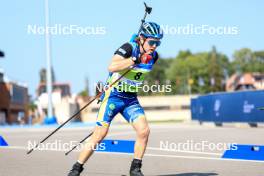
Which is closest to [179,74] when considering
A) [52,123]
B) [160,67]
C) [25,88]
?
[160,67]

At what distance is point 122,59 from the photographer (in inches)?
305

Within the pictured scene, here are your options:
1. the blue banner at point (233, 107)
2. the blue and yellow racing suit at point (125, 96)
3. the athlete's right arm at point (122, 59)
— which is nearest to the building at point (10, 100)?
the blue banner at point (233, 107)

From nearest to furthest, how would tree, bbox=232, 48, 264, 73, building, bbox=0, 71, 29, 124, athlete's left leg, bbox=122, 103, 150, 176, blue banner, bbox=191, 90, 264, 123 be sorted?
athlete's left leg, bbox=122, 103, 150, 176 → blue banner, bbox=191, 90, 264, 123 → building, bbox=0, 71, 29, 124 → tree, bbox=232, 48, 264, 73

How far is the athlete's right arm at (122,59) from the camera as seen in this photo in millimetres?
7676

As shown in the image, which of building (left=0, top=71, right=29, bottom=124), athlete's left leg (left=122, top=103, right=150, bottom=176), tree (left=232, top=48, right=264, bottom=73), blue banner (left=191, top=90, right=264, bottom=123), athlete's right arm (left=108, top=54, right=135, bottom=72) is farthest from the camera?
tree (left=232, top=48, right=264, bottom=73)

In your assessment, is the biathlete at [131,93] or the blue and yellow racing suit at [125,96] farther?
the blue and yellow racing suit at [125,96]

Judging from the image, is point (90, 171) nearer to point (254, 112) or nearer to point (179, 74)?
point (254, 112)

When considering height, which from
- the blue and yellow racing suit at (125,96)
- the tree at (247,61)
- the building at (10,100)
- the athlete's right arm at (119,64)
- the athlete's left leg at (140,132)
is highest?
the tree at (247,61)

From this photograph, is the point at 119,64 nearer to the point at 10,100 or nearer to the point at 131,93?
the point at 131,93

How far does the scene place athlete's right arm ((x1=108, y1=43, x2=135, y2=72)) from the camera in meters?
7.68

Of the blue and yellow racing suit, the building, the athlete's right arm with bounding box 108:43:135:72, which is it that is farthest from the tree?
the athlete's right arm with bounding box 108:43:135:72

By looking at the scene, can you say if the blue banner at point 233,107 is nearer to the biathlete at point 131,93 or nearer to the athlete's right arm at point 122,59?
the biathlete at point 131,93

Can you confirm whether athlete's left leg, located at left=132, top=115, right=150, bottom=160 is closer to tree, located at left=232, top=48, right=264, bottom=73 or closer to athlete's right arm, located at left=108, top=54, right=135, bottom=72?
athlete's right arm, located at left=108, top=54, right=135, bottom=72

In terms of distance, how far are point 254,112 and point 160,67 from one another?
14377cm
